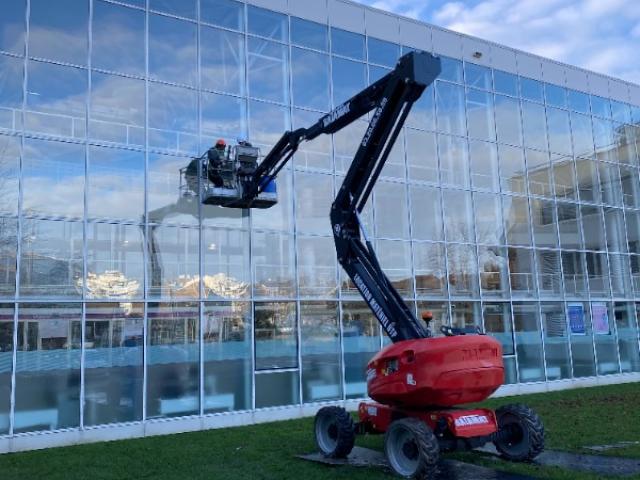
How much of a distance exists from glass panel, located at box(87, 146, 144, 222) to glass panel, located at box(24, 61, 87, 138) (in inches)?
30.7

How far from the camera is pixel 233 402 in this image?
53.8 ft

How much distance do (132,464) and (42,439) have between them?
10.2 feet

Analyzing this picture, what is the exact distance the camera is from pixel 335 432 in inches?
462

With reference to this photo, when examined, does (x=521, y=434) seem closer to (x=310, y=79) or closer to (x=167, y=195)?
(x=167, y=195)

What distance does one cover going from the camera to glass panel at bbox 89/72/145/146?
51.7 feet

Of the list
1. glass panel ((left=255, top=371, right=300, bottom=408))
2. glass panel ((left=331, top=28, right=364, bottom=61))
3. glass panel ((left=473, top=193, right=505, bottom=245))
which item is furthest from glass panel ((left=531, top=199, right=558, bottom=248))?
glass panel ((left=255, top=371, right=300, bottom=408))

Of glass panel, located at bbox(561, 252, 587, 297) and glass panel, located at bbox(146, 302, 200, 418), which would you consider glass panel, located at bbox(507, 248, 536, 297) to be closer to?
glass panel, located at bbox(561, 252, 587, 297)

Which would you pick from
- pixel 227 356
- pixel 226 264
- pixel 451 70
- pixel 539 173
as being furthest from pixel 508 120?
pixel 227 356

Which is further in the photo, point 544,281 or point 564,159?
point 564,159

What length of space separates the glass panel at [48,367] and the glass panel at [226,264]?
3.34 m

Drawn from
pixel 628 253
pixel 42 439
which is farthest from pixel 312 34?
pixel 628 253

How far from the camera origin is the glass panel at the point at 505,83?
23.6 meters

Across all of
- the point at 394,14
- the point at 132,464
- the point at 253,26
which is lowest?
the point at 132,464

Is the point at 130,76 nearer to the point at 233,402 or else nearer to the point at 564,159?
the point at 233,402
